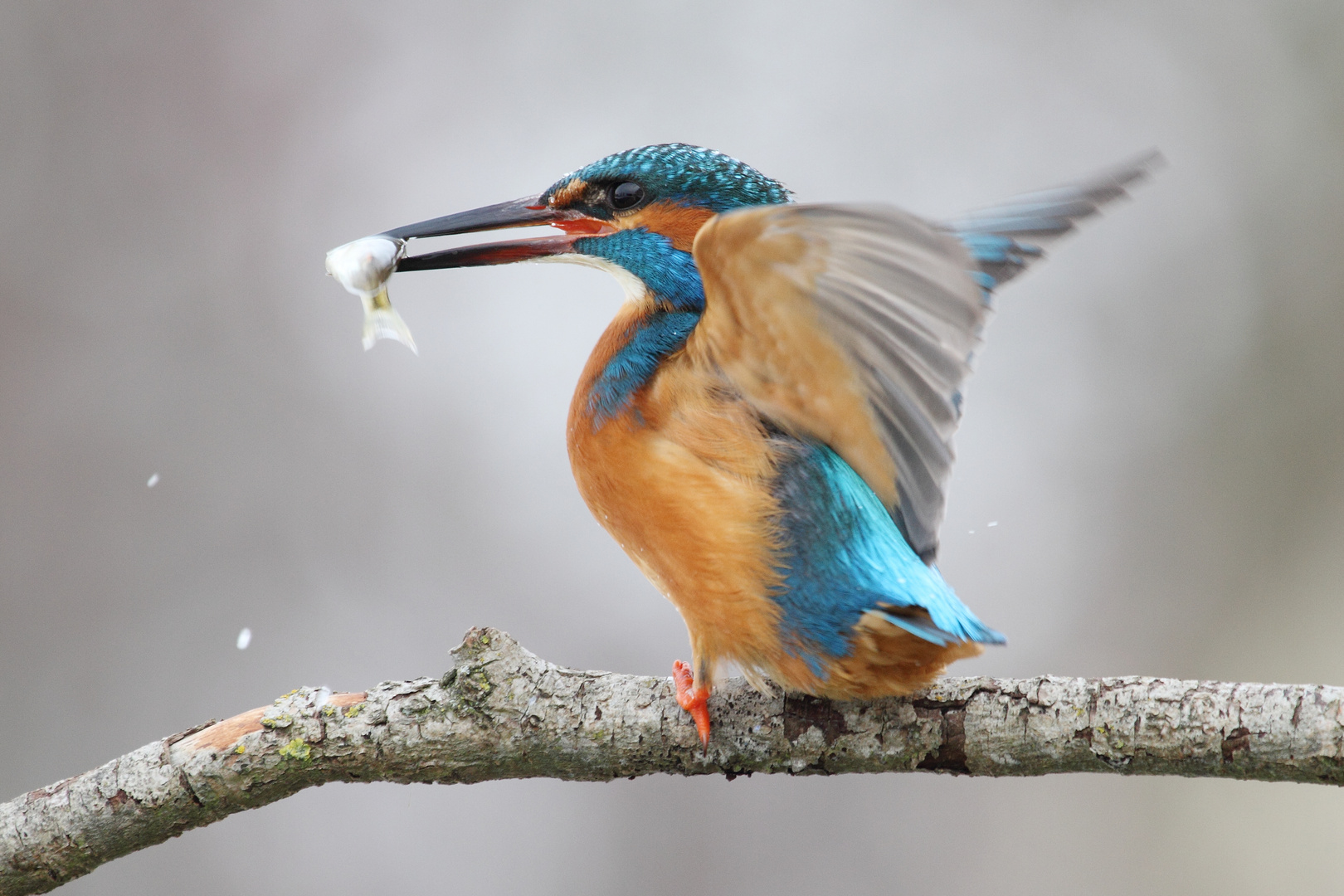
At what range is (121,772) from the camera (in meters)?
1.73

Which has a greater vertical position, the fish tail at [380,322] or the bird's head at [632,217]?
the bird's head at [632,217]

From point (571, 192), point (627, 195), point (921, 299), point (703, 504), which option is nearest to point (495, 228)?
point (571, 192)

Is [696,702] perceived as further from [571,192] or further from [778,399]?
[571,192]

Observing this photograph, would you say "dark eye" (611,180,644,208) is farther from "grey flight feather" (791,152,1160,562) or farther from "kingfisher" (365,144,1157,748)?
"grey flight feather" (791,152,1160,562)

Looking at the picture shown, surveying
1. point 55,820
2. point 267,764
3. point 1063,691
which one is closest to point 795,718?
point 1063,691

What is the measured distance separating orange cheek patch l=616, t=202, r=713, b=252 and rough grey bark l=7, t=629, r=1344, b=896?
808 millimetres

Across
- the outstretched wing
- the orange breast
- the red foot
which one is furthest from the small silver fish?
the red foot

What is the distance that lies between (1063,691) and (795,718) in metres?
0.43

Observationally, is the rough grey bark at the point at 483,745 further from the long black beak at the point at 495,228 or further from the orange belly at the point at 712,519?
the long black beak at the point at 495,228

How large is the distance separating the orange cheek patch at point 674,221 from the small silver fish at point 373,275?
45 cm

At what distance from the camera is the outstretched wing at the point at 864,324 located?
4.53ft

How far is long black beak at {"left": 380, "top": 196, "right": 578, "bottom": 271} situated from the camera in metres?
2.09

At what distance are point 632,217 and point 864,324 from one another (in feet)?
2.34

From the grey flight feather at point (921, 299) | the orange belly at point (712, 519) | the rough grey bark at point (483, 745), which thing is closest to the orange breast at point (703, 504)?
the orange belly at point (712, 519)
